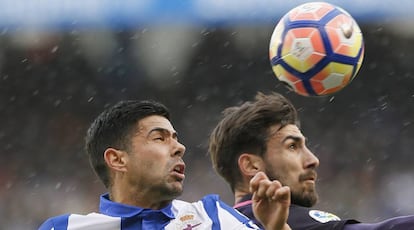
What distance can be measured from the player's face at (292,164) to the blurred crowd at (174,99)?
237 inches

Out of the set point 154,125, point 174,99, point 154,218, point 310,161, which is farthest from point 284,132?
point 174,99

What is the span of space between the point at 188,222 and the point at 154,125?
21.6 inches

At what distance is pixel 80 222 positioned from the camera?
4.30 metres

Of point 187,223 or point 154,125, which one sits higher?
point 154,125

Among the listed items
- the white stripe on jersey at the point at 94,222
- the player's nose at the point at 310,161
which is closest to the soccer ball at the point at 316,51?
the player's nose at the point at 310,161

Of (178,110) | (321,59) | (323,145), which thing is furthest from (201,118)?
(321,59)

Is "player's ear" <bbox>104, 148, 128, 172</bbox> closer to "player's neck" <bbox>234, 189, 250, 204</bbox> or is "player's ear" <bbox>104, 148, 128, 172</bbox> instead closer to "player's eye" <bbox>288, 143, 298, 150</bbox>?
"player's neck" <bbox>234, 189, 250, 204</bbox>

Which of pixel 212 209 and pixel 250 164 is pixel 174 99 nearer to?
pixel 250 164

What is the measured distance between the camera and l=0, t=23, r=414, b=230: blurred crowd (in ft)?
35.1

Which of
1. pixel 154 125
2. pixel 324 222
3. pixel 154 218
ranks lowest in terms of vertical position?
pixel 324 222

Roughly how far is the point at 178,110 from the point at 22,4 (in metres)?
2.14

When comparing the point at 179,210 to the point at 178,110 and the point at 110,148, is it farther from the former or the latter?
the point at 178,110

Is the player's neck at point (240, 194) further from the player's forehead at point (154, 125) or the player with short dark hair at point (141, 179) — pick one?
the player's forehead at point (154, 125)

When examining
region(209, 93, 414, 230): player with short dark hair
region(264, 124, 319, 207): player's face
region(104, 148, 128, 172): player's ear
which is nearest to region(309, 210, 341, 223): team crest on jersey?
region(209, 93, 414, 230): player with short dark hair
